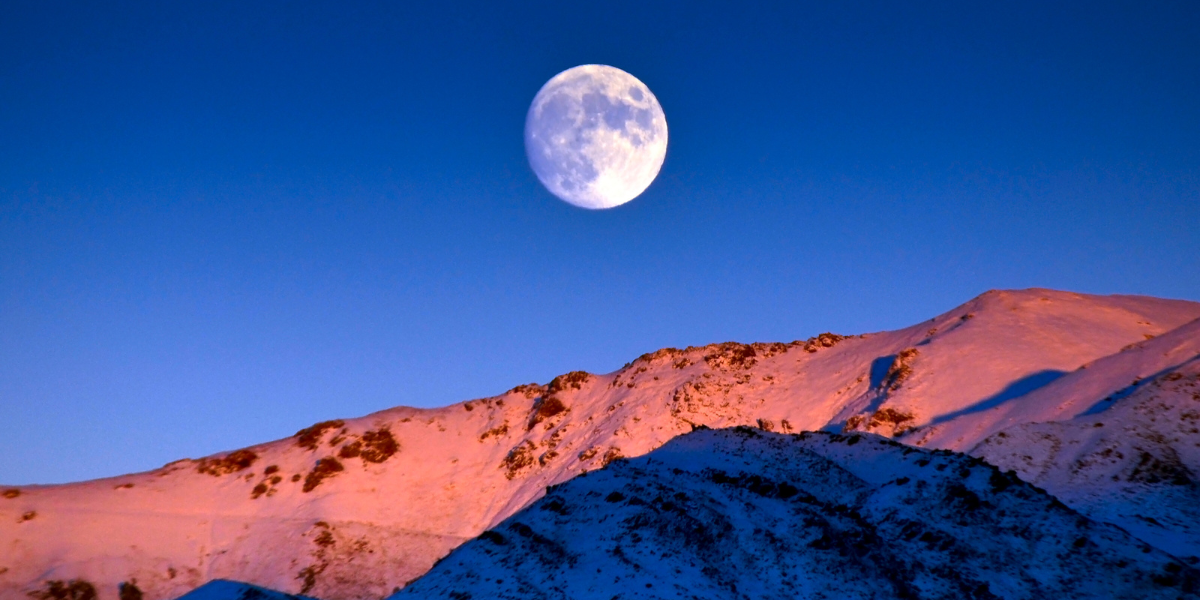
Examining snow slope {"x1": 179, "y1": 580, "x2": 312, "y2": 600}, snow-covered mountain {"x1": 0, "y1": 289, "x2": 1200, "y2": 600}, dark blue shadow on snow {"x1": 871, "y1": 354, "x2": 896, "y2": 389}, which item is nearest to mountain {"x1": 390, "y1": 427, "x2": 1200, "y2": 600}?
snow slope {"x1": 179, "y1": 580, "x2": 312, "y2": 600}

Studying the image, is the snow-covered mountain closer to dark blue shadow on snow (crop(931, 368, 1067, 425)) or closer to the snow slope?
dark blue shadow on snow (crop(931, 368, 1067, 425))

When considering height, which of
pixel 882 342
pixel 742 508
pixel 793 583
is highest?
pixel 882 342

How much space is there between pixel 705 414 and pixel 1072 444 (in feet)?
97.2

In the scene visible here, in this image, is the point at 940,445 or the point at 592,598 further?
the point at 940,445

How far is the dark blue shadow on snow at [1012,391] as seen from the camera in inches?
1885

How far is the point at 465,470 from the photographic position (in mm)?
60531

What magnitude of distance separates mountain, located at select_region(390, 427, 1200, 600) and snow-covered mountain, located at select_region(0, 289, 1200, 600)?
20.2 m

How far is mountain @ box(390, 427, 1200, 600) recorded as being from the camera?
19062mm

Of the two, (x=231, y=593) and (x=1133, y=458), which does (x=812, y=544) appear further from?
(x=231, y=593)

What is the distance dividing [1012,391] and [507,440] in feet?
122

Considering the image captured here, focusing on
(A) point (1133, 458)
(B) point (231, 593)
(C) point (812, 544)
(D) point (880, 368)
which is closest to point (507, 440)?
(D) point (880, 368)

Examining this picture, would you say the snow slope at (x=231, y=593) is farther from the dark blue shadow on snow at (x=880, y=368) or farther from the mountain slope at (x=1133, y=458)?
the dark blue shadow on snow at (x=880, y=368)

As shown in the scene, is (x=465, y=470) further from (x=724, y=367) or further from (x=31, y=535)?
(x=31, y=535)

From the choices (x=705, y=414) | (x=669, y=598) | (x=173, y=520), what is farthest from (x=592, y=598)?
(x=173, y=520)
